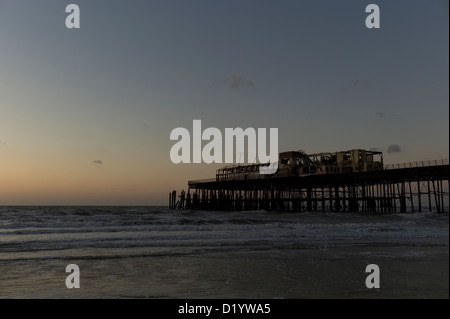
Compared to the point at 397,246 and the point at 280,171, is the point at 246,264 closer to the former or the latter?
the point at 397,246

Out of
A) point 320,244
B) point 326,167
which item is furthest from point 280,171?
point 320,244

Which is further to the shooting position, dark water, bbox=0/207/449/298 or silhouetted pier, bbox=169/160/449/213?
silhouetted pier, bbox=169/160/449/213

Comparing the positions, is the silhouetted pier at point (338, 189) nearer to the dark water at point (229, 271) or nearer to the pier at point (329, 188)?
the pier at point (329, 188)

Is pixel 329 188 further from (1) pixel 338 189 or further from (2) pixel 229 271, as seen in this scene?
(2) pixel 229 271

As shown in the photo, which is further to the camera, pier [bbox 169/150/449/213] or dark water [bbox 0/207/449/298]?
pier [bbox 169/150/449/213]

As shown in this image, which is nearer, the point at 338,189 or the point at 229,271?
the point at 229,271

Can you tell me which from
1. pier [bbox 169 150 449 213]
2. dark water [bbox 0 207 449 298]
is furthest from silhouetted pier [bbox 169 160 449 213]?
dark water [bbox 0 207 449 298]

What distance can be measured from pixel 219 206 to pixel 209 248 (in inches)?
1711

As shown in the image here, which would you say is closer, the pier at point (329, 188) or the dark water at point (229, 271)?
the dark water at point (229, 271)

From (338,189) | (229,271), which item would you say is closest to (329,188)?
(338,189)

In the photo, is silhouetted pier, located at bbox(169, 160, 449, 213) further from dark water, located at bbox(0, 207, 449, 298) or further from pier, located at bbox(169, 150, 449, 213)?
dark water, located at bbox(0, 207, 449, 298)

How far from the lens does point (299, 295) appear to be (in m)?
6.05

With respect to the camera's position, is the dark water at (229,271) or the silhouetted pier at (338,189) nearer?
the dark water at (229,271)

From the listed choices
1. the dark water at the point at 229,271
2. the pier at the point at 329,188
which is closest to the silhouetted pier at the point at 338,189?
the pier at the point at 329,188
